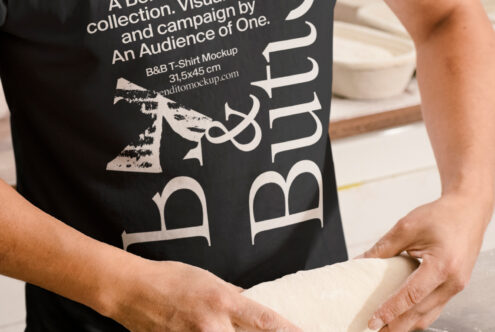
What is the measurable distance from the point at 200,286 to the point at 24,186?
36 centimetres

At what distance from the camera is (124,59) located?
831 mm

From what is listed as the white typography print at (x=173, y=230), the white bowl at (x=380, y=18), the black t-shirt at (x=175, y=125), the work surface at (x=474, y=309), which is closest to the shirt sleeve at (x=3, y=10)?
the black t-shirt at (x=175, y=125)

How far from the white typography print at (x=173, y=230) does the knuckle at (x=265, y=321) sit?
22 centimetres

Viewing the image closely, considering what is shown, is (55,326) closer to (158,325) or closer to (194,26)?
(158,325)

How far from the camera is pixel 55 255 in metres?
0.73

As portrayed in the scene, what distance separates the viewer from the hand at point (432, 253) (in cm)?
83

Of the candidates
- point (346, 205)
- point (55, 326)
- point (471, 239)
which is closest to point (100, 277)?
point (55, 326)

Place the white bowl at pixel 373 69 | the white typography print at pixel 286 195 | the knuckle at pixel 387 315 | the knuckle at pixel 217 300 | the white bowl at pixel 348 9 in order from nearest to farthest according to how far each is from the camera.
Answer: the knuckle at pixel 217 300 < the knuckle at pixel 387 315 < the white typography print at pixel 286 195 < the white bowl at pixel 373 69 < the white bowl at pixel 348 9

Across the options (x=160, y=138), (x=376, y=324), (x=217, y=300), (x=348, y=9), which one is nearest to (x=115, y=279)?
(x=217, y=300)

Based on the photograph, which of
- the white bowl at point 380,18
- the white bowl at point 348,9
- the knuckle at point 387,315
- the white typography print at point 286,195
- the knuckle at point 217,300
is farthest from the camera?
the white bowl at point 348,9

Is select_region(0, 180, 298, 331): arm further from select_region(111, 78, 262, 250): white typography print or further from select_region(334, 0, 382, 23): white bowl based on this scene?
select_region(334, 0, 382, 23): white bowl

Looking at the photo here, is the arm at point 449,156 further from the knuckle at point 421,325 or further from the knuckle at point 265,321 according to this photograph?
the knuckle at point 265,321

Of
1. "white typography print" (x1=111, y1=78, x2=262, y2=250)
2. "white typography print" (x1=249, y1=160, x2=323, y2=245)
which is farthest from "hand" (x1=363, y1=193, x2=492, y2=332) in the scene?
"white typography print" (x1=111, y1=78, x2=262, y2=250)

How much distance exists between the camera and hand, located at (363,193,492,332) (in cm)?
83
